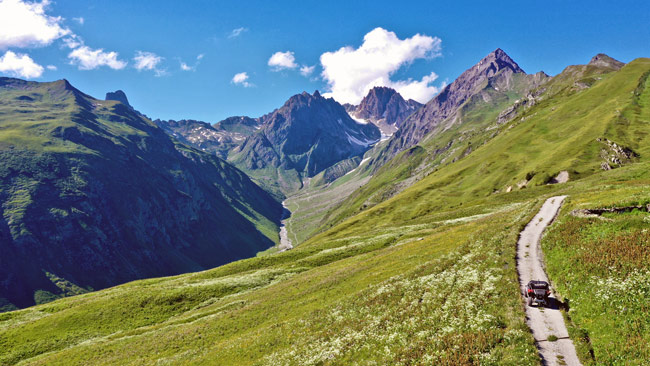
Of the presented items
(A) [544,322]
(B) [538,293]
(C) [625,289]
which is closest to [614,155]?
(C) [625,289]

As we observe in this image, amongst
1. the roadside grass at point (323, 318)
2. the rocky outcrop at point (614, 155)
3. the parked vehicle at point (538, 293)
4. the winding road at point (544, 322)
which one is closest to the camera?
the winding road at point (544, 322)

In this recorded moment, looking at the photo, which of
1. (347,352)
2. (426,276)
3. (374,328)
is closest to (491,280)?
(426,276)

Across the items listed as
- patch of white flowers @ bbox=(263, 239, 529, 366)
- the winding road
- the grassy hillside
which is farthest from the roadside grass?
the grassy hillside

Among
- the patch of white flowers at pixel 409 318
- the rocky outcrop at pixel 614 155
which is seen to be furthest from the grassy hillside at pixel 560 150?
the patch of white flowers at pixel 409 318

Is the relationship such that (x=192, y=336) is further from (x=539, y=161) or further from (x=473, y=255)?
(x=539, y=161)

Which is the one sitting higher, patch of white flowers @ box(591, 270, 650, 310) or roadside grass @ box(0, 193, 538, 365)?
patch of white flowers @ box(591, 270, 650, 310)

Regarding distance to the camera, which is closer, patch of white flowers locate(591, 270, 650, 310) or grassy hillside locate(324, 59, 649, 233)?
patch of white flowers locate(591, 270, 650, 310)

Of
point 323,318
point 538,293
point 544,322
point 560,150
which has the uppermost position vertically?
point 560,150

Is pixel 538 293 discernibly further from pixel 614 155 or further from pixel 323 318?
pixel 614 155

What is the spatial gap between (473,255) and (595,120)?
18157 centimetres

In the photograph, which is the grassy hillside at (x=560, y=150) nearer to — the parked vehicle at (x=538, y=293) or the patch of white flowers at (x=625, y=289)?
the patch of white flowers at (x=625, y=289)

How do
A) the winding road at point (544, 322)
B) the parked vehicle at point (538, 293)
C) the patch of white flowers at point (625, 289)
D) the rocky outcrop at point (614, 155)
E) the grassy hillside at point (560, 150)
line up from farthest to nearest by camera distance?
the grassy hillside at point (560, 150)
the rocky outcrop at point (614, 155)
the parked vehicle at point (538, 293)
the patch of white flowers at point (625, 289)
the winding road at point (544, 322)

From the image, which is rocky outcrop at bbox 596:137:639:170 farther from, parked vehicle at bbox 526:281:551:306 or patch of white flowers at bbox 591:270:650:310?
parked vehicle at bbox 526:281:551:306

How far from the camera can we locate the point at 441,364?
17500 millimetres
